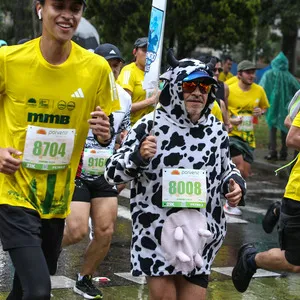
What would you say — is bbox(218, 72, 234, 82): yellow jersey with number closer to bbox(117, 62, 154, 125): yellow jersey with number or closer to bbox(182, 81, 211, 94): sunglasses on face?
bbox(117, 62, 154, 125): yellow jersey with number

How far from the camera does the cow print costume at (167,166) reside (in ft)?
18.9

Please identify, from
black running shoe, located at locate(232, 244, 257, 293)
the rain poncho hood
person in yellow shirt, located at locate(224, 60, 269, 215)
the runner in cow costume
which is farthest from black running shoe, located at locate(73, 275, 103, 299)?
the rain poncho hood

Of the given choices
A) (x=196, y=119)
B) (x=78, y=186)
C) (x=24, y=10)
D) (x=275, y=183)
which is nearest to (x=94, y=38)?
(x=24, y=10)

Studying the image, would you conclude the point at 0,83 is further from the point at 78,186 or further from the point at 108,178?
the point at 78,186

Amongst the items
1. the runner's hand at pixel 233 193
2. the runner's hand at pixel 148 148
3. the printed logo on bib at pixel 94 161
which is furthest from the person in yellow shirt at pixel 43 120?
the printed logo on bib at pixel 94 161

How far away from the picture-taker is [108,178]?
5.82 metres

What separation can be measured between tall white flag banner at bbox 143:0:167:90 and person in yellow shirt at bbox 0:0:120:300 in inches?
12.9

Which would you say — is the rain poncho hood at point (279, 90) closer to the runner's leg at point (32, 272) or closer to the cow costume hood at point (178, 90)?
the cow costume hood at point (178, 90)

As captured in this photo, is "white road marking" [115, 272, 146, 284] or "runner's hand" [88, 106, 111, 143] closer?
"runner's hand" [88, 106, 111, 143]

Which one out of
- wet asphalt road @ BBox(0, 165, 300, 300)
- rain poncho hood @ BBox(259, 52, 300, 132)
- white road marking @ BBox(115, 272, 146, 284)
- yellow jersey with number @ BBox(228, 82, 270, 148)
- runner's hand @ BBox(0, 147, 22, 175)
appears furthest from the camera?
rain poncho hood @ BBox(259, 52, 300, 132)

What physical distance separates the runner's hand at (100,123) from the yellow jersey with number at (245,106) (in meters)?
8.03

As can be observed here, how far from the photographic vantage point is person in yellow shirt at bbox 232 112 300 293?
23.4 ft

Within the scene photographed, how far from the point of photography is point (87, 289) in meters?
7.84

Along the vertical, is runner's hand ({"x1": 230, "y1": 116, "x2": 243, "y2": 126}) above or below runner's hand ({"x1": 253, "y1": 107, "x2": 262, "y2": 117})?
below
